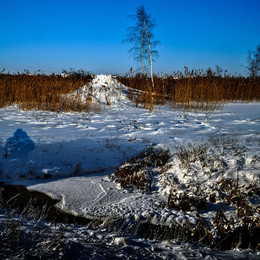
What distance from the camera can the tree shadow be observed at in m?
4.02

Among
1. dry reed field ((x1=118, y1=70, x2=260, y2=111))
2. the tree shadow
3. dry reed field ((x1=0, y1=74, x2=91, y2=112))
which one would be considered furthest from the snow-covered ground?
dry reed field ((x1=118, y1=70, x2=260, y2=111))

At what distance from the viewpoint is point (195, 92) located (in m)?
8.87

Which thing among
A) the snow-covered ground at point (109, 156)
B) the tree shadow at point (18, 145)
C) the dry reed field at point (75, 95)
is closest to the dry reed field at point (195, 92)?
the dry reed field at point (75, 95)

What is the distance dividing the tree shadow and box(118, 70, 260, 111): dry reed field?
5.17 meters

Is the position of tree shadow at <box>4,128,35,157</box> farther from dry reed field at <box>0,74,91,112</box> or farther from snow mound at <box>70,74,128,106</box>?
snow mound at <box>70,74,128,106</box>

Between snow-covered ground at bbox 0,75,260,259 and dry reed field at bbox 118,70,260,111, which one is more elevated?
dry reed field at bbox 118,70,260,111

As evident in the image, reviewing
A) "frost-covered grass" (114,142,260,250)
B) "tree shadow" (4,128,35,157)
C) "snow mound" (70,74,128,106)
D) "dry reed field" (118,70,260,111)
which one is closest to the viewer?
"frost-covered grass" (114,142,260,250)

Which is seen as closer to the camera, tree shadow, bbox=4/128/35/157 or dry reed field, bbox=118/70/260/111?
tree shadow, bbox=4/128/35/157

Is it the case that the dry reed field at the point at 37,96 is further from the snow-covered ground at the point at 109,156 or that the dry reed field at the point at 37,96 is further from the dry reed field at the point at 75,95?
the snow-covered ground at the point at 109,156

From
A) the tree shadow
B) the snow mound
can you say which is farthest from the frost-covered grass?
the snow mound

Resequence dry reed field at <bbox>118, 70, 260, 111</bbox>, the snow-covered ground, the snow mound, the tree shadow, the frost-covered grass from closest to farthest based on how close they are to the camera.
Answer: the frost-covered grass → the snow-covered ground → the tree shadow → dry reed field at <bbox>118, 70, 260, 111</bbox> → the snow mound

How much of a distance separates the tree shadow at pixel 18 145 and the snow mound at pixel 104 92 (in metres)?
4.71

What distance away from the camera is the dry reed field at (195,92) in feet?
28.7

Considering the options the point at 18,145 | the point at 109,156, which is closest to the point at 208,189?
the point at 109,156
